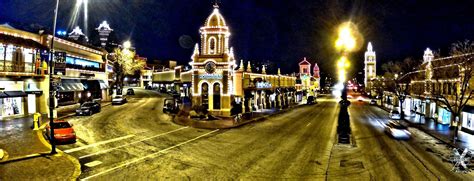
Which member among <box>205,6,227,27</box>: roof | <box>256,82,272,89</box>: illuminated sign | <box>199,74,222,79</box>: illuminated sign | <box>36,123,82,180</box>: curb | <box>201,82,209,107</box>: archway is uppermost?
<box>205,6,227,27</box>: roof

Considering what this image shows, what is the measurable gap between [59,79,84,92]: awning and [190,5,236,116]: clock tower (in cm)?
1523

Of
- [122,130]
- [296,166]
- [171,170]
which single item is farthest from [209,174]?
[122,130]

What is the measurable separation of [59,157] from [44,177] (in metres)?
3.74

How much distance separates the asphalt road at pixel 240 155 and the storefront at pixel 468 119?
32.2ft

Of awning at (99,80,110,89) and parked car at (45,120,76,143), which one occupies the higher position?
awning at (99,80,110,89)

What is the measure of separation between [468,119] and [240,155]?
26.6 metres

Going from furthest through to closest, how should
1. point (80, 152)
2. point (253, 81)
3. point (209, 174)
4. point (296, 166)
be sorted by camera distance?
point (253, 81)
point (80, 152)
point (296, 166)
point (209, 174)

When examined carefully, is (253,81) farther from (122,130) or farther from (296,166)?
(296,166)

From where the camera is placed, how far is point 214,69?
46281 mm

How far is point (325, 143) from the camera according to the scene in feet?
86.4

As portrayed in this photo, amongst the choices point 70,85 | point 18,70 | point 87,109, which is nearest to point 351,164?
point 87,109

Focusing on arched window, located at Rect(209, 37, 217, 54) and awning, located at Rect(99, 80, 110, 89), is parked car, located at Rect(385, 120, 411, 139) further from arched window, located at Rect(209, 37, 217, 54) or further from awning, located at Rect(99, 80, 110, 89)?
awning, located at Rect(99, 80, 110, 89)

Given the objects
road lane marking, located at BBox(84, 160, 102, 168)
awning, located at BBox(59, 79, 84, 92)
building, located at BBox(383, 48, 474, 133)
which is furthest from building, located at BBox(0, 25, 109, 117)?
building, located at BBox(383, 48, 474, 133)

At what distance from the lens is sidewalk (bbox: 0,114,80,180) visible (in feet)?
51.7
